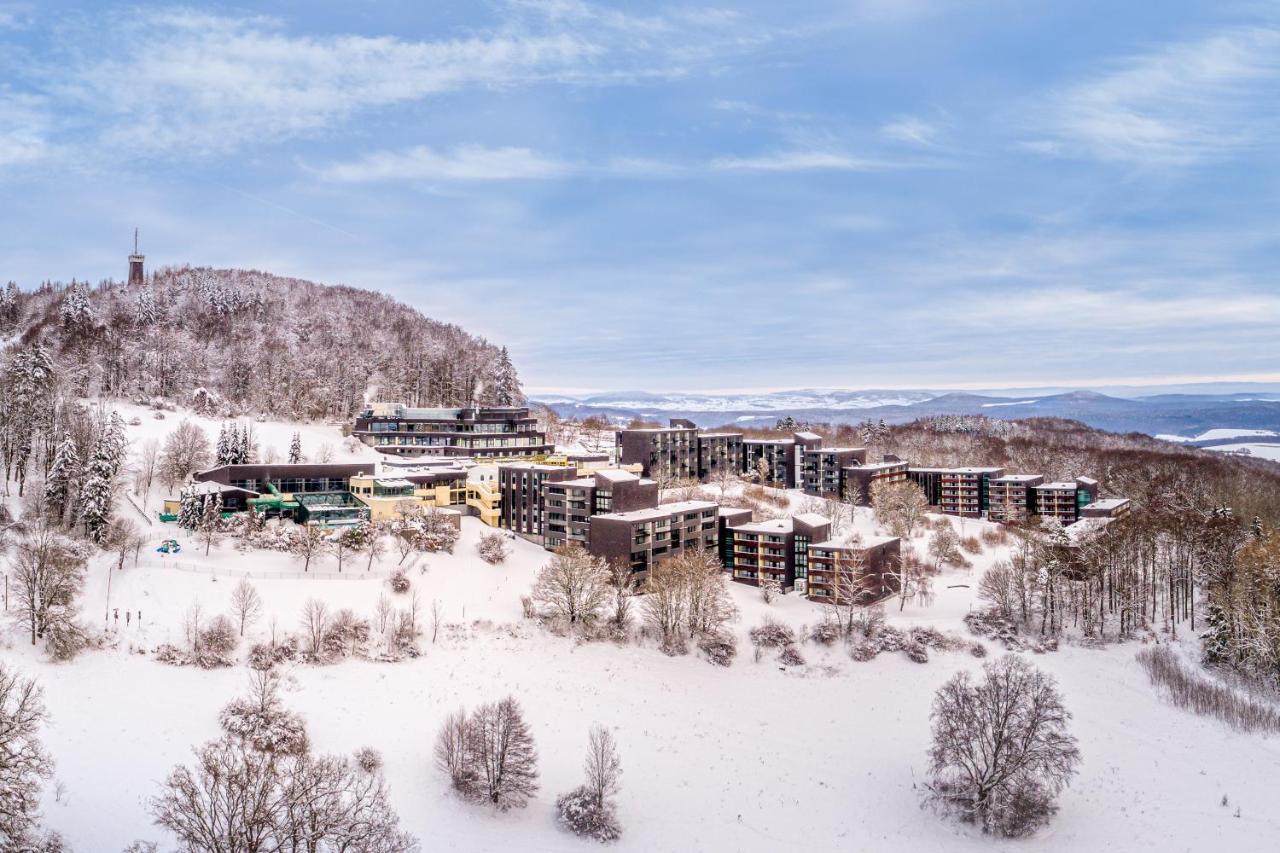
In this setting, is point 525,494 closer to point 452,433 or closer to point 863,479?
point 452,433

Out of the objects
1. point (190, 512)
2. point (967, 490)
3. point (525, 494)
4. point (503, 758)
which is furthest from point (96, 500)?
point (967, 490)

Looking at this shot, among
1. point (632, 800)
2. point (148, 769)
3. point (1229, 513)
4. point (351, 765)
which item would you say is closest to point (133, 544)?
point (148, 769)

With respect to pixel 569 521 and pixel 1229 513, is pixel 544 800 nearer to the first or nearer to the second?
pixel 569 521

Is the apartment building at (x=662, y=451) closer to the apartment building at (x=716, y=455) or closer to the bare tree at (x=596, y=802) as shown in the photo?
the apartment building at (x=716, y=455)

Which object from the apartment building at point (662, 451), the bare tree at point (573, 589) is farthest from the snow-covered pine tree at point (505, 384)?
the bare tree at point (573, 589)

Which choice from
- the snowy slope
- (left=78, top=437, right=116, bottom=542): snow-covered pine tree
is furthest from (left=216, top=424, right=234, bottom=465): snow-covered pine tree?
the snowy slope

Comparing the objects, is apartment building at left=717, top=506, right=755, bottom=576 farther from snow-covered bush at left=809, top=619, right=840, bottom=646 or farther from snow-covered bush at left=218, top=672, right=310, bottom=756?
snow-covered bush at left=218, top=672, right=310, bottom=756
